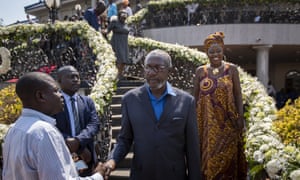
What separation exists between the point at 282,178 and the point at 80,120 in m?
2.41

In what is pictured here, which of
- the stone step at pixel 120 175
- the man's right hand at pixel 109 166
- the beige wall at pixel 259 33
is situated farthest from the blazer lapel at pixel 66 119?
the beige wall at pixel 259 33

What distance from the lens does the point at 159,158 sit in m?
3.06

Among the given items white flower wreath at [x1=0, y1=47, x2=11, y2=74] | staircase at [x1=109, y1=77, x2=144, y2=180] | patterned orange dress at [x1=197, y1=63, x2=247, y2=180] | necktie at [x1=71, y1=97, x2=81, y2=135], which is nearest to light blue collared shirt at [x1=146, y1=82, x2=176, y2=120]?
necktie at [x1=71, y1=97, x2=81, y2=135]

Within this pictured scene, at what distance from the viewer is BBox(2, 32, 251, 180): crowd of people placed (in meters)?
2.09

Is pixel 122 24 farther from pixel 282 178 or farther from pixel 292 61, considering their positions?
pixel 292 61

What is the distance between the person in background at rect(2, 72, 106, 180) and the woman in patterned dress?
110 inches

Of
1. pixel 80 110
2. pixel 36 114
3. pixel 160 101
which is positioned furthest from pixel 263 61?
pixel 36 114

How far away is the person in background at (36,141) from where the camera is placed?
6.68 ft

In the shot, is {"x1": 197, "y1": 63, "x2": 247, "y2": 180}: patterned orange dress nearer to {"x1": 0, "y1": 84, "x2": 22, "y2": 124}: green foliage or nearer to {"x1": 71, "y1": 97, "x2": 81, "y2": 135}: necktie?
{"x1": 71, "y1": 97, "x2": 81, "y2": 135}: necktie

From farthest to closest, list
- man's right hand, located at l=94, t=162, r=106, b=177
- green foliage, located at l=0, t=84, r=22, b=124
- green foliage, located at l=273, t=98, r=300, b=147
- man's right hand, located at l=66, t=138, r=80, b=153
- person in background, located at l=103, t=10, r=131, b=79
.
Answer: person in background, located at l=103, t=10, r=131, b=79 → green foliage, located at l=0, t=84, r=22, b=124 → man's right hand, located at l=66, t=138, r=80, b=153 → green foliage, located at l=273, t=98, r=300, b=147 → man's right hand, located at l=94, t=162, r=106, b=177

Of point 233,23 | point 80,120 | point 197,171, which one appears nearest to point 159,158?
point 197,171

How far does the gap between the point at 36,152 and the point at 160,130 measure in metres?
1.25

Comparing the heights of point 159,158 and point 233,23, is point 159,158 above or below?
below

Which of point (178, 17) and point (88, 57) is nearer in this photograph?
point (88, 57)
